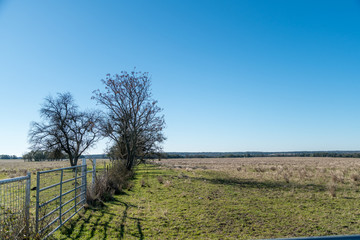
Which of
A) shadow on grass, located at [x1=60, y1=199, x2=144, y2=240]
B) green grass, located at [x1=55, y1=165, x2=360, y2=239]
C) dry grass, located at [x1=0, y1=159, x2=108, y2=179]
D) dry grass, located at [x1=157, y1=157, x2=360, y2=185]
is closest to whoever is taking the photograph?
shadow on grass, located at [x1=60, y1=199, x2=144, y2=240]

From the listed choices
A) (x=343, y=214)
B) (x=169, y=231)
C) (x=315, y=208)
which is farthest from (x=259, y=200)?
(x=169, y=231)

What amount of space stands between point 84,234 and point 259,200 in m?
7.65

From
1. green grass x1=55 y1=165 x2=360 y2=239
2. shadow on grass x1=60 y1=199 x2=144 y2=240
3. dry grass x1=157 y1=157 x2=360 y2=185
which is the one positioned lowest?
dry grass x1=157 y1=157 x2=360 y2=185

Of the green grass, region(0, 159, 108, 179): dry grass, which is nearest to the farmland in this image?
the green grass

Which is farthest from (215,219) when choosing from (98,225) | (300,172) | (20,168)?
(20,168)

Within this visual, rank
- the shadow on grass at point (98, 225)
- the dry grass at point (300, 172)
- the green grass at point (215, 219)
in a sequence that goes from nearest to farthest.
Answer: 1. the shadow on grass at point (98, 225)
2. the green grass at point (215, 219)
3. the dry grass at point (300, 172)

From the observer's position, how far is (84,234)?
6.28m

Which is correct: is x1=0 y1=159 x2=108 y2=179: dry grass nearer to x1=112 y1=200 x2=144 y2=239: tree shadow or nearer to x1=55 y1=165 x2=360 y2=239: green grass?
x1=112 y1=200 x2=144 y2=239: tree shadow

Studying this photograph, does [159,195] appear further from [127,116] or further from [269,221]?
[127,116]

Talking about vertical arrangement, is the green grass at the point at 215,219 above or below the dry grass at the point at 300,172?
above

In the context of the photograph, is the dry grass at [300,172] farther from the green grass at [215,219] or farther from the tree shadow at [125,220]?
the tree shadow at [125,220]

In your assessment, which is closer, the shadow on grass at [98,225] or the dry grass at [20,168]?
the shadow on grass at [98,225]

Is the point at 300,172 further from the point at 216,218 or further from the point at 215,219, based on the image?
the point at 215,219

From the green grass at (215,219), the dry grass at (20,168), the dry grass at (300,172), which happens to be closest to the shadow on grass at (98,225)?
the green grass at (215,219)
